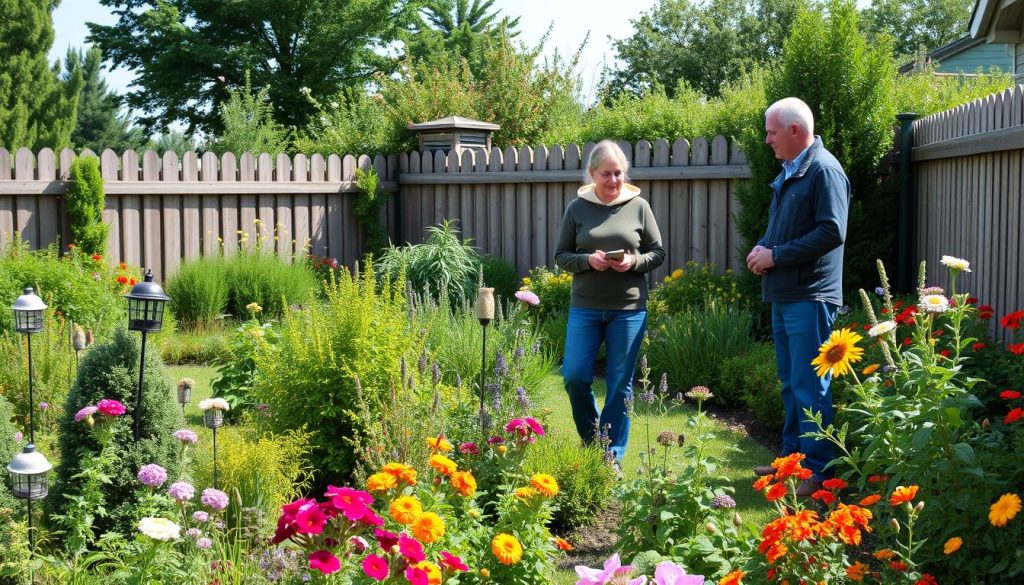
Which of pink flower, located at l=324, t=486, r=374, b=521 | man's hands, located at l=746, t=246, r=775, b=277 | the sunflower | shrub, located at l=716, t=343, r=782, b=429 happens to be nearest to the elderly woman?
man's hands, located at l=746, t=246, r=775, b=277

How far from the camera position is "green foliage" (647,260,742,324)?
7551mm

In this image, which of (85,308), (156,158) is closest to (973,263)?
(85,308)

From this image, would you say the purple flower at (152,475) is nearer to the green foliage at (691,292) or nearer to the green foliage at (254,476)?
the green foliage at (254,476)

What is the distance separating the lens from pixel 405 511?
2275 millimetres

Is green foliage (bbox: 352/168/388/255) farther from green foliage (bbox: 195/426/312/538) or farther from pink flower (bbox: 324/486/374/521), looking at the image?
pink flower (bbox: 324/486/374/521)

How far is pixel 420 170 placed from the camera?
10969 millimetres

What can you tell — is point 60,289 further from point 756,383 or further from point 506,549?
point 506,549

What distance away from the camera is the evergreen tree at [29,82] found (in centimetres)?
2427

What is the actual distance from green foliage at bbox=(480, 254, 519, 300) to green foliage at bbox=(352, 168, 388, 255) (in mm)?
1675

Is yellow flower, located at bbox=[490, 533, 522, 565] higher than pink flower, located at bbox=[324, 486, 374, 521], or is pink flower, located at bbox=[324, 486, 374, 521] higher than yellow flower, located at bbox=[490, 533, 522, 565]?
pink flower, located at bbox=[324, 486, 374, 521]

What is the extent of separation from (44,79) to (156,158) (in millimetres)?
18414

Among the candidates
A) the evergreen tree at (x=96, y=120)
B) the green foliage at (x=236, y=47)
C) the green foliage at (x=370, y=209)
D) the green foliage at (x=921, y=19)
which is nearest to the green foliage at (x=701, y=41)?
the green foliage at (x=921, y=19)

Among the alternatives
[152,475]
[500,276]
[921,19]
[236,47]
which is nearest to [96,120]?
[236,47]

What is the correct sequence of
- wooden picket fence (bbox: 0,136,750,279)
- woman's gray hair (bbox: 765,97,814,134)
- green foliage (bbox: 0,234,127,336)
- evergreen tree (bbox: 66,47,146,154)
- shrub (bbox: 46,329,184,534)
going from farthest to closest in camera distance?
evergreen tree (bbox: 66,47,146,154) < wooden picket fence (bbox: 0,136,750,279) < green foliage (bbox: 0,234,127,336) < woman's gray hair (bbox: 765,97,814,134) < shrub (bbox: 46,329,184,534)
